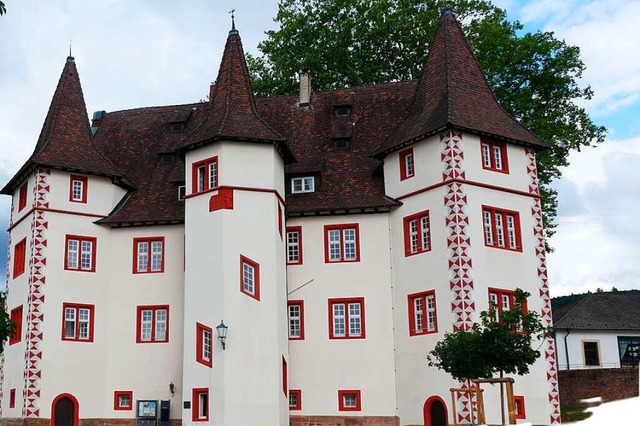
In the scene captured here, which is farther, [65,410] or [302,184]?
[302,184]

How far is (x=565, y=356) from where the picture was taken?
146 ft

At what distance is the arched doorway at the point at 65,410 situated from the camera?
3064 centimetres

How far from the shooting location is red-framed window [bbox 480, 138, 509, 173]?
3069cm

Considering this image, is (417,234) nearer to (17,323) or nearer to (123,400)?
(123,400)

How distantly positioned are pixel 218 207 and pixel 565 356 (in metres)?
23.6

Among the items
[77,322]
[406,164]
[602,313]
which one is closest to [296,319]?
[406,164]

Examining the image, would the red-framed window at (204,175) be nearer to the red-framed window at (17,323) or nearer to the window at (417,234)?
the window at (417,234)

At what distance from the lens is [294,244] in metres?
32.6

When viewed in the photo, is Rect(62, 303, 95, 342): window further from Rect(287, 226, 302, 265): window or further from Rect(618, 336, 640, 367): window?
Rect(618, 336, 640, 367): window

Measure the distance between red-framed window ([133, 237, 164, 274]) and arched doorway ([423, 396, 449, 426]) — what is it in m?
11.6

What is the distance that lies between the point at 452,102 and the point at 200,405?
14412 millimetres

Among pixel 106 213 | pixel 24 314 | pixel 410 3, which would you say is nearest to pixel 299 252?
pixel 106 213

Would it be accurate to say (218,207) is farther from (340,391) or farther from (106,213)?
(340,391)

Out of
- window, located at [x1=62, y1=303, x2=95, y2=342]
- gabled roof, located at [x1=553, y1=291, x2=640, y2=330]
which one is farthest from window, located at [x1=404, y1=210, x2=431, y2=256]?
gabled roof, located at [x1=553, y1=291, x2=640, y2=330]
